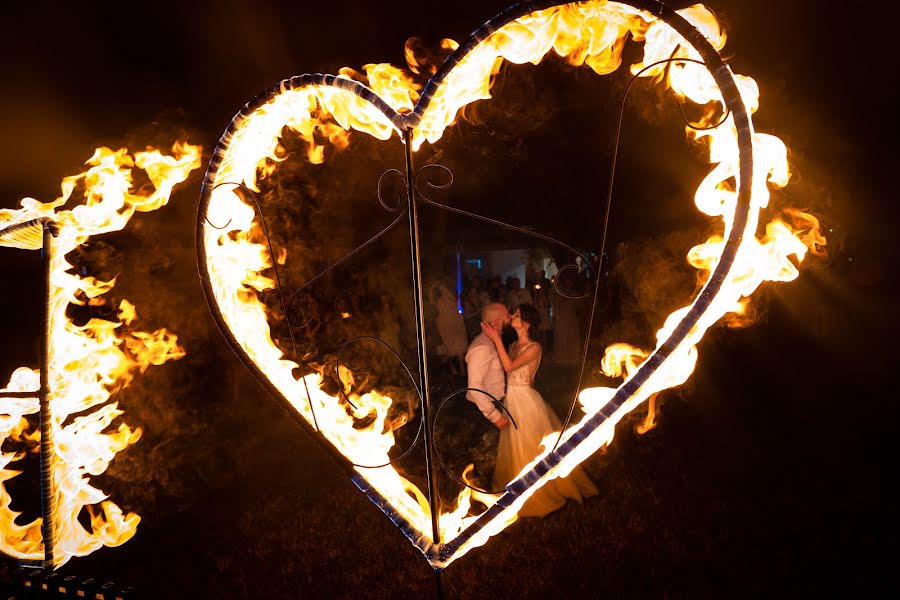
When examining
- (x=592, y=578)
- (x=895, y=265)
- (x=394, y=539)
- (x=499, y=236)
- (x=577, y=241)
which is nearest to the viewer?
(x=592, y=578)

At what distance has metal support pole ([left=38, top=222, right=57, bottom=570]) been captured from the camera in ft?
10.7

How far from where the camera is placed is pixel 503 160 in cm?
1016

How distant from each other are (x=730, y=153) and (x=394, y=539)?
4.64 meters

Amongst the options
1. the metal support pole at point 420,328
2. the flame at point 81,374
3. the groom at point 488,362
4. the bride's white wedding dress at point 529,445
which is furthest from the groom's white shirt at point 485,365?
the flame at point 81,374

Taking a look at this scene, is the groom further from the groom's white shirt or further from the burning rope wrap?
the burning rope wrap

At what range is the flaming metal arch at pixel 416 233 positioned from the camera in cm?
204

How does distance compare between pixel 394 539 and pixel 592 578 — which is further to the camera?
pixel 394 539

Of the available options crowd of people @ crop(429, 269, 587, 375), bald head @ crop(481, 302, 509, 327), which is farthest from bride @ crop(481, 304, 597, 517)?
crowd of people @ crop(429, 269, 587, 375)

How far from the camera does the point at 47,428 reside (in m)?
3.27

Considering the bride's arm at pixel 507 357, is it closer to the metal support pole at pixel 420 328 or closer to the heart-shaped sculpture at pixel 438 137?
the heart-shaped sculpture at pixel 438 137

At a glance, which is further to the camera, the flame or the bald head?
the bald head

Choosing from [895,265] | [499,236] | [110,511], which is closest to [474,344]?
[110,511]

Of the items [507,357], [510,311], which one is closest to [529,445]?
[507,357]

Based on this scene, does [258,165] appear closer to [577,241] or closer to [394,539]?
[394,539]
